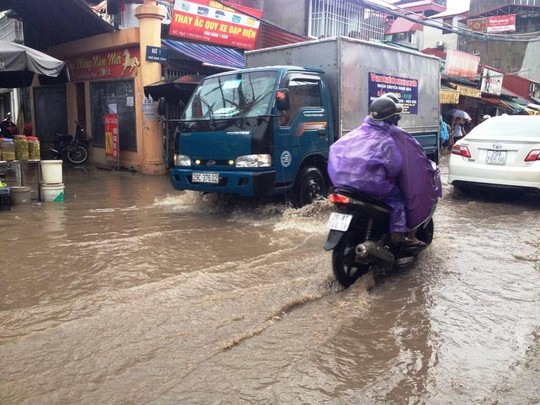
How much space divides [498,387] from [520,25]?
43.0 m

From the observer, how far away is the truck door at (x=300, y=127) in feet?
22.9

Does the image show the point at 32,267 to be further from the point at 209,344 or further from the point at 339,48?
the point at 339,48

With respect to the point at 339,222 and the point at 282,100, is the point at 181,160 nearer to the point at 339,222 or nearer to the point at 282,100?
the point at 282,100

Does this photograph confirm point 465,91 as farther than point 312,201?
Yes

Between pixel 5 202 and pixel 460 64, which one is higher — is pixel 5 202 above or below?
below

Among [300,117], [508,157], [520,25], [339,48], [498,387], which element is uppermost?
[520,25]

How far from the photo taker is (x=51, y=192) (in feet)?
→ 28.3

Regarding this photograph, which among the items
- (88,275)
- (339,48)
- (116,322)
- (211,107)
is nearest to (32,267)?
(88,275)

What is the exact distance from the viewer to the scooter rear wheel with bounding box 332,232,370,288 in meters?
4.32

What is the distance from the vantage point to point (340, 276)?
4367 mm

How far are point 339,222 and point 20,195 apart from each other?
20.4 feet

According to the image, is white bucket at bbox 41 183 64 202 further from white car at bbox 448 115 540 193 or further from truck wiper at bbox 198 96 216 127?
white car at bbox 448 115 540 193

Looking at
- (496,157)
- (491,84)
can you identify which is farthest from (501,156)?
(491,84)

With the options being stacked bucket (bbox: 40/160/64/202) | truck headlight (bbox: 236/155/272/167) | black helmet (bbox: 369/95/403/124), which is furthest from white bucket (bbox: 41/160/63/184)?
black helmet (bbox: 369/95/403/124)
